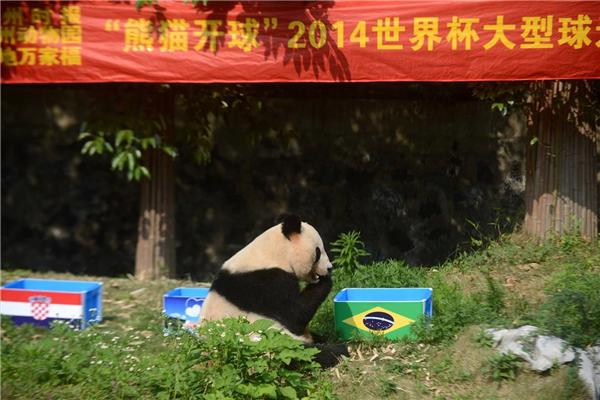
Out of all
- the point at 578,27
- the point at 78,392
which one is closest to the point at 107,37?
the point at 78,392

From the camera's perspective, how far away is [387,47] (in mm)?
7254

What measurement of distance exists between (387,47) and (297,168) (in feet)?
8.56

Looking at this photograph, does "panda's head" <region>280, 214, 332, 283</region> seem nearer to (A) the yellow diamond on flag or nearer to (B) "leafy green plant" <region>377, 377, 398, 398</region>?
(A) the yellow diamond on flag

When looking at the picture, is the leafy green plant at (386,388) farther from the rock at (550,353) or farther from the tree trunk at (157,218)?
the tree trunk at (157,218)

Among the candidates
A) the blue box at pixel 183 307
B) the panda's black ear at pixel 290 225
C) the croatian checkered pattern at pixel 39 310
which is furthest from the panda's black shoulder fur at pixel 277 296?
the croatian checkered pattern at pixel 39 310

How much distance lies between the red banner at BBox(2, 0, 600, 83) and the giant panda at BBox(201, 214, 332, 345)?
7.35 ft

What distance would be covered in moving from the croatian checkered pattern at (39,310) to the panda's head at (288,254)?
2.09 m

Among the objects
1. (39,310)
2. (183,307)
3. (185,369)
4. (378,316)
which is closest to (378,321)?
(378,316)

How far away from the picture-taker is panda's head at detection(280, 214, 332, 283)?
18.3 feet

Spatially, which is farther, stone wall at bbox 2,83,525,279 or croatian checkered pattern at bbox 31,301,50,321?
stone wall at bbox 2,83,525,279

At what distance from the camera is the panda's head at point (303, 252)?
557cm

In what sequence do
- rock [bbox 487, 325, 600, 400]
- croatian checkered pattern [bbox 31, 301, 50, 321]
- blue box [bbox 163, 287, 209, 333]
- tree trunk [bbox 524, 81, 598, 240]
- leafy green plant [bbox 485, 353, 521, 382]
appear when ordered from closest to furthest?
rock [bbox 487, 325, 600, 400] < leafy green plant [bbox 485, 353, 521, 382] < blue box [bbox 163, 287, 209, 333] < croatian checkered pattern [bbox 31, 301, 50, 321] < tree trunk [bbox 524, 81, 598, 240]

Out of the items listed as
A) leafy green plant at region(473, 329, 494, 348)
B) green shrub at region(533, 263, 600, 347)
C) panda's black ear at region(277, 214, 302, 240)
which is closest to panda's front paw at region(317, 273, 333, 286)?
panda's black ear at region(277, 214, 302, 240)

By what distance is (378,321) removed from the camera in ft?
19.7
